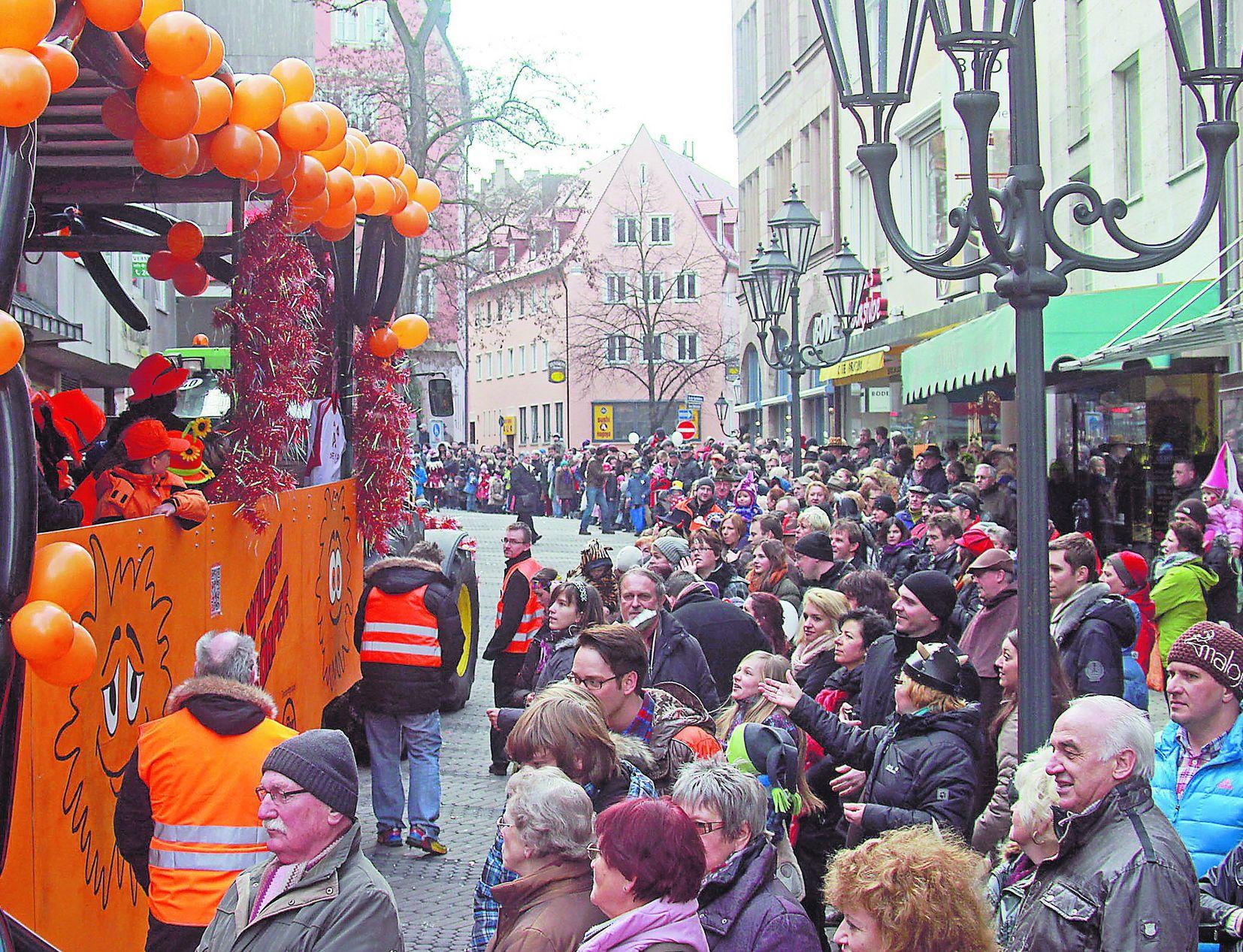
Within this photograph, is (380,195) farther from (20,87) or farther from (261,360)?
(20,87)

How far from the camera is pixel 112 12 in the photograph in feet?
16.1

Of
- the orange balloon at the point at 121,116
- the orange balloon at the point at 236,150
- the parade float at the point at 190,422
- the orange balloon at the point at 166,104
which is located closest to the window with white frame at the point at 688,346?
the parade float at the point at 190,422

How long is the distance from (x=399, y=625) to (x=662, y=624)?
186 cm

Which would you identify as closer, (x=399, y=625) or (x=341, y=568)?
(x=399, y=625)

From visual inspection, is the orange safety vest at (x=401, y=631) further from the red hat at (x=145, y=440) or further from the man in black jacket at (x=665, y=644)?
the red hat at (x=145, y=440)

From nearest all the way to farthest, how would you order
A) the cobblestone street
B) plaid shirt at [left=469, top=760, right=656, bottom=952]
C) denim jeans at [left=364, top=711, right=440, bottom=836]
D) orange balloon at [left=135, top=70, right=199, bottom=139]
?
plaid shirt at [left=469, top=760, right=656, bottom=952]
orange balloon at [left=135, top=70, right=199, bottom=139]
the cobblestone street
denim jeans at [left=364, top=711, right=440, bottom=836]

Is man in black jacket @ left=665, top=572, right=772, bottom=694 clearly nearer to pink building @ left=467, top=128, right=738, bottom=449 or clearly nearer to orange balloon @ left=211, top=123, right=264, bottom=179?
orange balloon @ left=211, top=123, right=264, bottom=179

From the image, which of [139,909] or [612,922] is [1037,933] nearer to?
[612,922]

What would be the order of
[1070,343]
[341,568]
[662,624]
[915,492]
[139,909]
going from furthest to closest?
1. [915,492]
2. [1070,343]
3. [341,568]
4. [662,624]
5. [139,909]

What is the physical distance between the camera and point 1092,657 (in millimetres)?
6266

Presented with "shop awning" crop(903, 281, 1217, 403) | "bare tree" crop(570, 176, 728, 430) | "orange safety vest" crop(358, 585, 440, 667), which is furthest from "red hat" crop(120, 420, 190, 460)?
"bare tree" crop(570, 176, 728, 430)

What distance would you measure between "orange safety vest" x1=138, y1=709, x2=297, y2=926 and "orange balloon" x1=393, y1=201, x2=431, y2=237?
235 inches

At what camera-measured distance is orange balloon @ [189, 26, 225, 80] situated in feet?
18.4

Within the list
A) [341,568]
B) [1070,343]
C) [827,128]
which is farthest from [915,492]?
[827,128]
